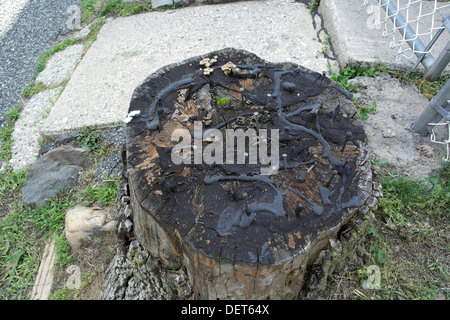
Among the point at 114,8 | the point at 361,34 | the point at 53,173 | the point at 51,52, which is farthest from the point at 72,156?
the point at 361,34

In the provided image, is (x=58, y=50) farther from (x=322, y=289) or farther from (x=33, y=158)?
(x=322, y=289)

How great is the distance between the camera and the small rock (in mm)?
2629

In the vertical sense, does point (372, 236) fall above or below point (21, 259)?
above

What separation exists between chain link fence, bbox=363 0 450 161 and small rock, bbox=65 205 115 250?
111 inches

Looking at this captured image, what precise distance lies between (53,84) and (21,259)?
2352 millimetres

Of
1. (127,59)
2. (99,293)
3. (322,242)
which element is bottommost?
(99,293)

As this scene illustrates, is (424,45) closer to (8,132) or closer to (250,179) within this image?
(250,179)

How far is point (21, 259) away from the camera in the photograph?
269 cm

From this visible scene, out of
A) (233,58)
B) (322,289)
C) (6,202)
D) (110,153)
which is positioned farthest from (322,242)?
(6,202)

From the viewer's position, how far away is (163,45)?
4.24 meters

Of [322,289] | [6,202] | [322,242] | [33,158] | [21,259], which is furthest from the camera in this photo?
[33,158]

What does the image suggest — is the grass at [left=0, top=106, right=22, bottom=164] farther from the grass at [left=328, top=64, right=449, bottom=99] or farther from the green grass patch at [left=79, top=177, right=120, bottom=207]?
the grass at [left=328, top=64, right=449, bottom=99]

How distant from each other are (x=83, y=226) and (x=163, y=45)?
260cm

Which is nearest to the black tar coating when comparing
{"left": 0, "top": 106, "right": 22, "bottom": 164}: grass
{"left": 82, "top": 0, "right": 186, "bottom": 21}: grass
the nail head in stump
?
the nail head in stump
